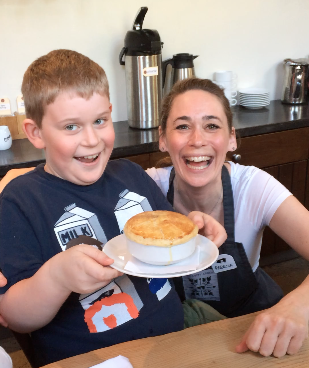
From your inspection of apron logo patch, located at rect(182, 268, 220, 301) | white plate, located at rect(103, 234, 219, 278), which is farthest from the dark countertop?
white plate, located at rect(103, 234, 219, 278)

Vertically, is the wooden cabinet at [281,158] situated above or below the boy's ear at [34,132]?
below

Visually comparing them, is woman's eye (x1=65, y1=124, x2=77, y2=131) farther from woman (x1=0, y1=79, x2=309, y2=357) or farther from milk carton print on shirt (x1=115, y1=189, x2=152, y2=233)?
woman (x1=0, y1=79, x2=309, y2=357)

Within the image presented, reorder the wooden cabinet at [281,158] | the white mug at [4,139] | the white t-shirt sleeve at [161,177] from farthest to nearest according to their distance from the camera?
the wooden cabinet at [281,158], the white mug at [4,139], the white t-shirt sleeve at [161,177]

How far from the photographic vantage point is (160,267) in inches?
31.6

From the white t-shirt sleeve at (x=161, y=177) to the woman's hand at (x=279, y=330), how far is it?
0.76m

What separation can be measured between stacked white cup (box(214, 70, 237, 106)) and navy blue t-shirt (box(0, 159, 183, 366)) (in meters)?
1.95

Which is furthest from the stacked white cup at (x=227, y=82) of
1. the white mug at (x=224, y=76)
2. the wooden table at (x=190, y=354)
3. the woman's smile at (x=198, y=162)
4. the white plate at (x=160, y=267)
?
the wooden table at (x=190, y=354)

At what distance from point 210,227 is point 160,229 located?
0.76ft

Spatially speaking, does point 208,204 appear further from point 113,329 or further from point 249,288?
point 113,329

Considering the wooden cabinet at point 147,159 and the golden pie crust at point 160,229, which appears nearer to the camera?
the golden pie crust at point 160,229

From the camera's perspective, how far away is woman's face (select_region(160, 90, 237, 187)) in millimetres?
1448

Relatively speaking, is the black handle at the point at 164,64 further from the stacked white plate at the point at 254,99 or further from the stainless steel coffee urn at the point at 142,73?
the stacked white plate at the point at 254,99

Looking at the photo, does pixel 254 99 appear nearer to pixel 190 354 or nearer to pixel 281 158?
pixel 281 158

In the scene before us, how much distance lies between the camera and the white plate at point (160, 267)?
765mm
